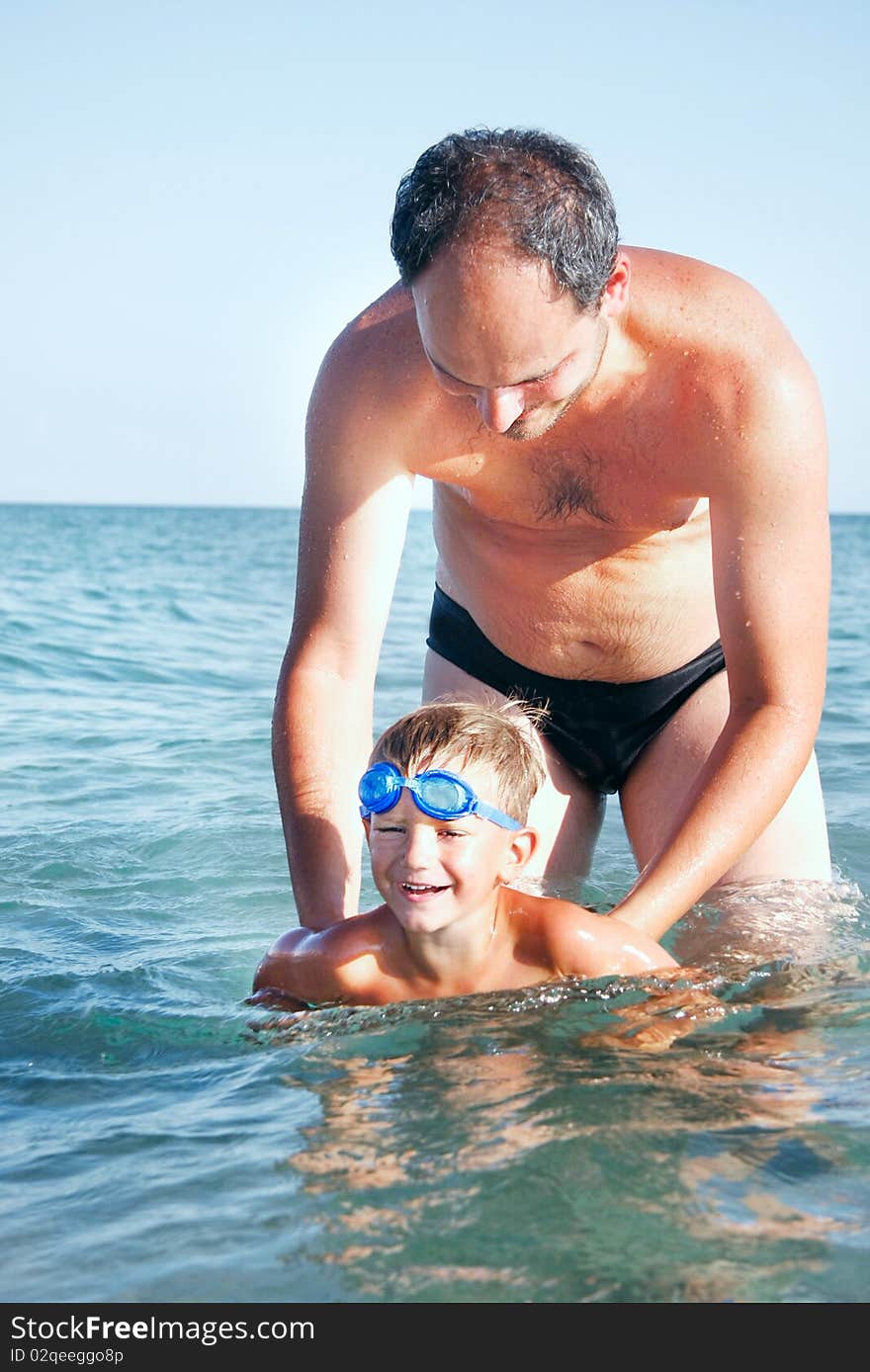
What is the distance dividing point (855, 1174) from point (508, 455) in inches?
77.6

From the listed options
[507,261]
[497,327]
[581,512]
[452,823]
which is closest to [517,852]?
[452,823]

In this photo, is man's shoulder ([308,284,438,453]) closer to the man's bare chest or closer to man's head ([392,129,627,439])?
the man's bare chest

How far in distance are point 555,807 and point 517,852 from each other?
0.65m

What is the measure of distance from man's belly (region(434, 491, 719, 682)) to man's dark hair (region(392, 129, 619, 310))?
3.15 ft

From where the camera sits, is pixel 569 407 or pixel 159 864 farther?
pixel 159 864

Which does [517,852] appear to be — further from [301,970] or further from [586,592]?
[586,592]

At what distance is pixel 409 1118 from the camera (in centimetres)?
306

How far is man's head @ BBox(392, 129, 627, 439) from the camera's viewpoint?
3.07 m

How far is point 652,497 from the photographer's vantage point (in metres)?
3.88

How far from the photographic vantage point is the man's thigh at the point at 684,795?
4211mm

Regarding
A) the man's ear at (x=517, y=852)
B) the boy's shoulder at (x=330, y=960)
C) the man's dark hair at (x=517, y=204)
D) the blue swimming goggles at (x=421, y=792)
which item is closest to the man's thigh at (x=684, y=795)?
the man's ear at (x=517, y=852)

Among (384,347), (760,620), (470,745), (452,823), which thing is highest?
(384,347)

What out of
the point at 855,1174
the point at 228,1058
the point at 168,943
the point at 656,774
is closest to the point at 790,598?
the point at 656,774

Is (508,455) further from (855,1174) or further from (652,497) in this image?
(855,1174)
